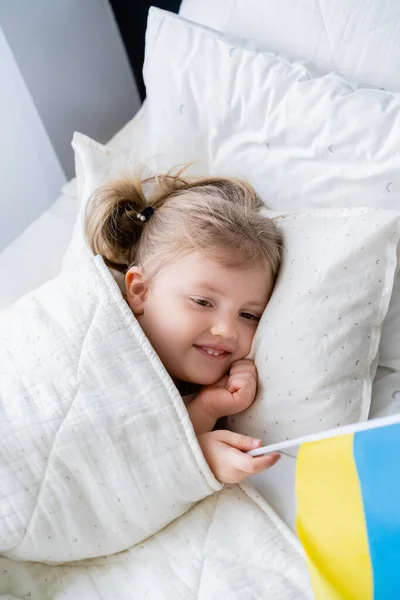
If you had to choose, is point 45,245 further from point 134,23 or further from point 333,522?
point 333,522

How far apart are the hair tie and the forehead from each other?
173mm

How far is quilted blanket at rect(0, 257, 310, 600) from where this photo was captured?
2.94 ft

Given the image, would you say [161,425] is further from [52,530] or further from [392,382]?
[392,382]

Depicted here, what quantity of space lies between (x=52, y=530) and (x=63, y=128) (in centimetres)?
117

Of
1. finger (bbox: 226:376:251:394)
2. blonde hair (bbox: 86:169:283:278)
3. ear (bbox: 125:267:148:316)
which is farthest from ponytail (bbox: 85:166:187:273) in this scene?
finger (bbox: 226:376:251:394)

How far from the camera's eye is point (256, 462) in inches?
34.1

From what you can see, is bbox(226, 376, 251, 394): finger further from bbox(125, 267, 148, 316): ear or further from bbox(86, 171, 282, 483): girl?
bbox(125, 267, 148, 316): ear

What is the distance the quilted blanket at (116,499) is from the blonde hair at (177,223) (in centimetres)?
20

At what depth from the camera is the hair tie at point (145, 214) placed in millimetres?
1198

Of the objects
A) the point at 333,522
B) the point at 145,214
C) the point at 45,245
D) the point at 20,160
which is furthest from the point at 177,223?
the point at 20,160

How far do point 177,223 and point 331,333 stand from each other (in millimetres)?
338

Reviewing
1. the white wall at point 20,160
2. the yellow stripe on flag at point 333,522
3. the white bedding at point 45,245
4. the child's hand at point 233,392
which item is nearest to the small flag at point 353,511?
the yellow stripe on flag at point 333,522

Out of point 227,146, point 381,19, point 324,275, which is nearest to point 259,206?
point 227,146

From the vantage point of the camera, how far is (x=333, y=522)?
69 centimetres
